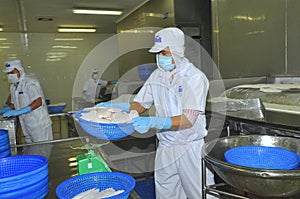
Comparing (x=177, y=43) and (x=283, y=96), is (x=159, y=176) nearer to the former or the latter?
(x=177, y=43)

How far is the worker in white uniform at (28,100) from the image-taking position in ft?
10.3

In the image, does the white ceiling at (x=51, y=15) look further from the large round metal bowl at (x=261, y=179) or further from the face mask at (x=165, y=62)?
the large round metal bowl at (x=261, y=179)

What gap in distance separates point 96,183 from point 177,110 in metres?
0.95

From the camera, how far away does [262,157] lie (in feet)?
3.56

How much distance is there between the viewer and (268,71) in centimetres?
305

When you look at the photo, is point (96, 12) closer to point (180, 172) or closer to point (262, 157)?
point (180, 172)

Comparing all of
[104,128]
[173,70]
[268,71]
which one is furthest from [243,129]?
[268,71]

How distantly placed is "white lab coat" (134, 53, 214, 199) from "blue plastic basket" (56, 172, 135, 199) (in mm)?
783

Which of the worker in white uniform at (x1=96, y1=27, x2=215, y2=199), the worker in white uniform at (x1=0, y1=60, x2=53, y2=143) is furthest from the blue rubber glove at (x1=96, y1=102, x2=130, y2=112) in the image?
the worker in white uniform at (x1=0, y1=60, x2=53, y2=143)

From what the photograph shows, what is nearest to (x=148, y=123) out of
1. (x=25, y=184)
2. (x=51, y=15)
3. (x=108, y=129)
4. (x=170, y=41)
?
(x=108, y=129)

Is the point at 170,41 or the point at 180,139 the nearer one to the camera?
the point at 170,41

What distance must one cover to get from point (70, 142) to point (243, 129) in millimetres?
1282

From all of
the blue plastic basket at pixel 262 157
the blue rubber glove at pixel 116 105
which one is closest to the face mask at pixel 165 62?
the blue rubber glove at pixel 116 105

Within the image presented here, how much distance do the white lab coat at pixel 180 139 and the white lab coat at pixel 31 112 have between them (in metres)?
1.82
